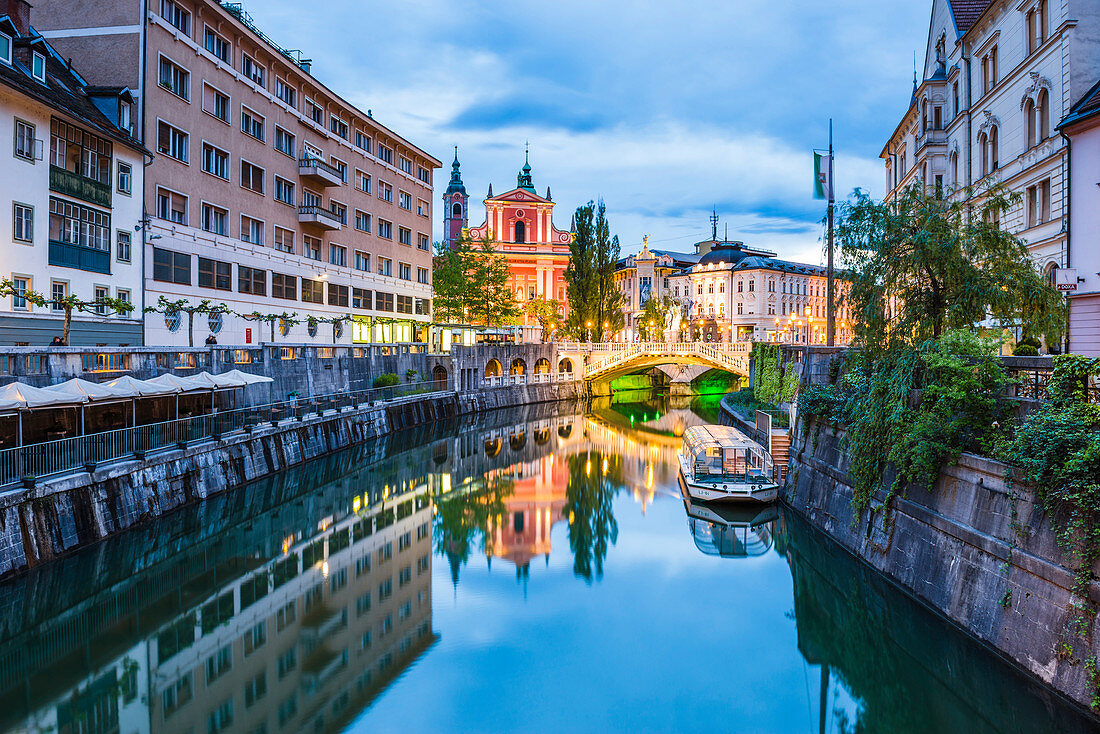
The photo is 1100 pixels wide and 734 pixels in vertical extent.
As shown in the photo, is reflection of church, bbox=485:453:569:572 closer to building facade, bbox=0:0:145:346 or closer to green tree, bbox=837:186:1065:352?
green tree, bbox=837:186:1065:352

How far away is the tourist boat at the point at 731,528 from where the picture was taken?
22.9 m

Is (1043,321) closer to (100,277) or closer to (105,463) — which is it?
(105,463)

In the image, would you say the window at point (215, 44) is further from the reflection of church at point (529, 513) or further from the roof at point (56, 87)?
the reflection of church at point (529, 513)

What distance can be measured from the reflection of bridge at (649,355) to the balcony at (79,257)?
4445cm

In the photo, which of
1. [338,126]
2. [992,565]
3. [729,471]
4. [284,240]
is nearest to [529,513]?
[729,471]

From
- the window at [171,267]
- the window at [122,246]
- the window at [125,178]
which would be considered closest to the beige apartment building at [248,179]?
the window at [171,267]

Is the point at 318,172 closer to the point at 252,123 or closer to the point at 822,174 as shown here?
the point at 252,123

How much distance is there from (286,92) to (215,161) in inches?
360

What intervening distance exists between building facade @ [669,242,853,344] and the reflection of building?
17.9 metres

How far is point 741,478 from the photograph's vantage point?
2712cm

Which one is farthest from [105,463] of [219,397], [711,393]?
[711,393]

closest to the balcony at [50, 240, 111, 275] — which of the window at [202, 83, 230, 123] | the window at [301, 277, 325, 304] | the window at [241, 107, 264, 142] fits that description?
the window at [202, 83, 230, 123]

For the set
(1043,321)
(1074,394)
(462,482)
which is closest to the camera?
(1074,394)

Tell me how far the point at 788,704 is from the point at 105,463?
17326mm
